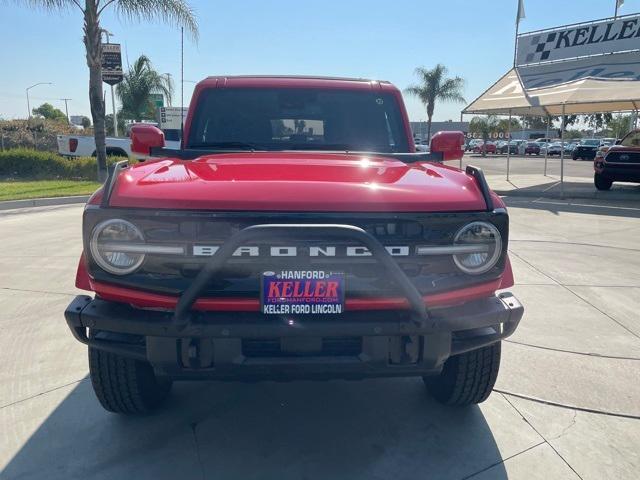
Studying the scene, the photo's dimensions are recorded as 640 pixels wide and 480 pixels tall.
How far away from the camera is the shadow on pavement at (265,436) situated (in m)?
2.46

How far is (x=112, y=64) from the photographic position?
66.2 feet

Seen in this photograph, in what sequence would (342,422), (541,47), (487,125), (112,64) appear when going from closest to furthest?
(342,422) < (541,47) < (112,64) < (487,125)

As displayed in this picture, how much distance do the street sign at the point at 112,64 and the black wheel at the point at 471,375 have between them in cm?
1989

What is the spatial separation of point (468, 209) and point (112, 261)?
149 cm

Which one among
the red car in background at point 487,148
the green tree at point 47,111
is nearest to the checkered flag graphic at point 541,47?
the red car in background at point 487,148

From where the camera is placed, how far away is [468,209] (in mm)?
2277

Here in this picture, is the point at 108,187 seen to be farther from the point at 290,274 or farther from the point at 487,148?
the point at 487,148

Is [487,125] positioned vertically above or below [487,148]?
above

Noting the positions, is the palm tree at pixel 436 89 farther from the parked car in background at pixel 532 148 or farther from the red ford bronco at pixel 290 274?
the red ford bronco at pixel 290 274

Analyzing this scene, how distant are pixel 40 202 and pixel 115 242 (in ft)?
33.3

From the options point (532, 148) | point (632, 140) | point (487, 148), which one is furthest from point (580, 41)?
point (487, 148)

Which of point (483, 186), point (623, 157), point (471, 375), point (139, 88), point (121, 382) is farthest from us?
point (139, 88)

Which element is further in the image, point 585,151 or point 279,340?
point 585,151

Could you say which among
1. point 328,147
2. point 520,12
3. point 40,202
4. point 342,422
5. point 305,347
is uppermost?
point 520,12
